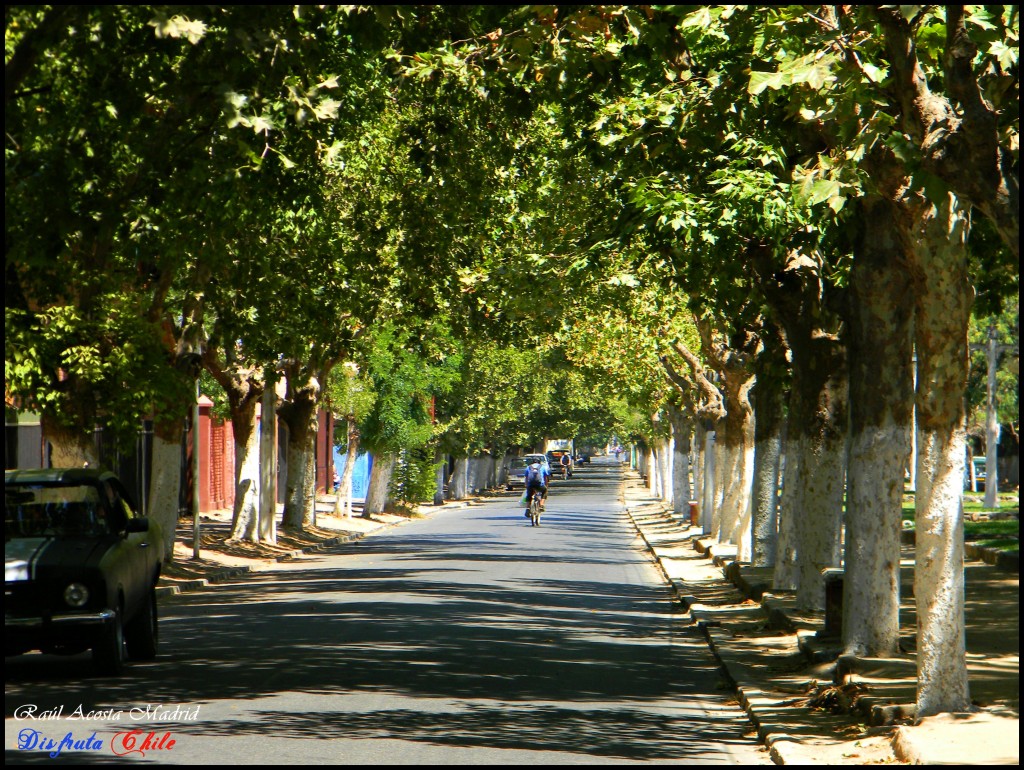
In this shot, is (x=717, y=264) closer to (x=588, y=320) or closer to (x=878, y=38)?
(x=878, y=38)

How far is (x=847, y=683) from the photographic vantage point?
33.4 ft

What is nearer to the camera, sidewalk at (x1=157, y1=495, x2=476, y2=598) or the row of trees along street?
the row of trees along street

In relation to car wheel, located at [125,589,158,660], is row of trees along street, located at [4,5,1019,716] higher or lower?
higher

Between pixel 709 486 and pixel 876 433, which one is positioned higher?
pixel 876 433

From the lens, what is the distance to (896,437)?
1145cm

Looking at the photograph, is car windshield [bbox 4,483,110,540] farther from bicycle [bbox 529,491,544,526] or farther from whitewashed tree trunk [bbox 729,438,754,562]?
bicycle [bbox 529,491,544,526]

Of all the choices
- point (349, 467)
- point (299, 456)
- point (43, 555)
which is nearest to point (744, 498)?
point (299, 456)

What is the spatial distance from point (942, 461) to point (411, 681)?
4895 mm

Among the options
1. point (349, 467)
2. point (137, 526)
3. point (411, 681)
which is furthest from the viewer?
point (349, 467)

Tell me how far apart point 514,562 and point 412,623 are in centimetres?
1072

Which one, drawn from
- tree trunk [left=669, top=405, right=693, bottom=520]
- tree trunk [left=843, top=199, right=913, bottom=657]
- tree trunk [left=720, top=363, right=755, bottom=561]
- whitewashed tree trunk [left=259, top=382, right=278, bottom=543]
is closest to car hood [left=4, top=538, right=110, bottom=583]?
tree trunk [left=843, top=199, right=913, bottom=657]

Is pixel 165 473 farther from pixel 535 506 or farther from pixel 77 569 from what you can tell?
pixel 535 506

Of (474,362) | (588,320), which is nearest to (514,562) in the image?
(588,320)

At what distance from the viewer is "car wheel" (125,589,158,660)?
40.2ft
